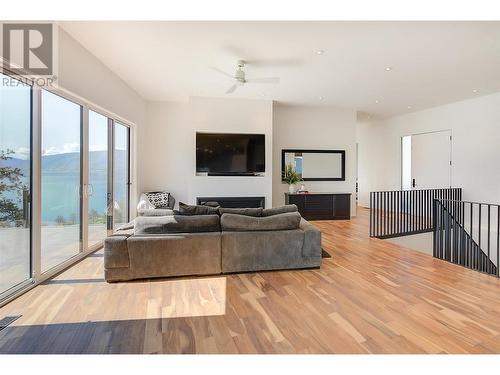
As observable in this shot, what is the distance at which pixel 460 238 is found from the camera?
5.50 m

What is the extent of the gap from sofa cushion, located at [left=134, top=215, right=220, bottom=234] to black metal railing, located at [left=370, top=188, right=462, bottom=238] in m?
3.59

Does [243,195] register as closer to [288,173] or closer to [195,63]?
[288,173]

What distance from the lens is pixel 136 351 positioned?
1881 mm

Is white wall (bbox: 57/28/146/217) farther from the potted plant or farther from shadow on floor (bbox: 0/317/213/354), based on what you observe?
the potted plant

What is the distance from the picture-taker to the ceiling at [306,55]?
320 centimetres

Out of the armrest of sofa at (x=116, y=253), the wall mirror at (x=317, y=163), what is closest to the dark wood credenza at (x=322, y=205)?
the wall mirror at (x=317, y=163)

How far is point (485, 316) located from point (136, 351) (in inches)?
111

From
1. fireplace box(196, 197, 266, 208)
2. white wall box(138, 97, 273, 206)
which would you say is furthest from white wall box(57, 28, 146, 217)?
fireplace box(196, 197, 266, 208)

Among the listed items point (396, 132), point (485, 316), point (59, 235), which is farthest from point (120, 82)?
point (396, 132)

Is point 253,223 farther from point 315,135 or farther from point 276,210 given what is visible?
point 315,135

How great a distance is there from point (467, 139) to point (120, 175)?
802 cm

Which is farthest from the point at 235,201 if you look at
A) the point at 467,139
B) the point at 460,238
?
the point at 467,139

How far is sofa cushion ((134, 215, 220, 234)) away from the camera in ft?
10.5

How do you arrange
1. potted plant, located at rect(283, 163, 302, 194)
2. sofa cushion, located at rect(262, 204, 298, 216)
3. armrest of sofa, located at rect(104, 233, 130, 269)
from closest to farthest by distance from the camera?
armrest of sofa, located at rect(104, 233, 130, 269), sofa cushion, located at rect(262, 204, 298, 216), potted plant, located at rect(283, 163, 302, 194)
